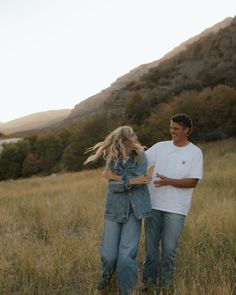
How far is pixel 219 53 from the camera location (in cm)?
6875

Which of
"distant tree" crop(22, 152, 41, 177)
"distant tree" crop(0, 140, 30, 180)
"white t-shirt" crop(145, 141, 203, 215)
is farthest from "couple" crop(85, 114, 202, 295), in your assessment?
"distant tree" crop(0, 140, 30, 180)

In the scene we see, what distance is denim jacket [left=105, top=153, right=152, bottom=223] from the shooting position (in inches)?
158

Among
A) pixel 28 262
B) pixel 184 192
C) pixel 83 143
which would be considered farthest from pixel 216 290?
pixel 83 143

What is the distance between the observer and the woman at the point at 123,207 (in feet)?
13.1

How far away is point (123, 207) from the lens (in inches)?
158

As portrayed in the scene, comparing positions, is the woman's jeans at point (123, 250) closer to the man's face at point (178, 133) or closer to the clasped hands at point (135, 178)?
the clasped hands at point (135, 178)

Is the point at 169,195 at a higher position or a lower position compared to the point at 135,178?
lower

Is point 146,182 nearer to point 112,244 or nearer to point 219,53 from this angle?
point 112,244

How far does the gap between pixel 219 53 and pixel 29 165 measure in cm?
3479

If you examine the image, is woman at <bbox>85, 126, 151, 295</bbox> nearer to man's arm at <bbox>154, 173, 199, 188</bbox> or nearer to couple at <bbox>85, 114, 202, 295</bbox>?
couple at <bbox>85, 114, 202, 295</bbox>

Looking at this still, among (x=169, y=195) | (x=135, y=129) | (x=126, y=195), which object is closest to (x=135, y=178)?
(x=126, y=195)

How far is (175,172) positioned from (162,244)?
75cm

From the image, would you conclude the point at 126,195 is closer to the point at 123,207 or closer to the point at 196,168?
the point at 123,207

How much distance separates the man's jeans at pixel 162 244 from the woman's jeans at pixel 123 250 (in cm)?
33
